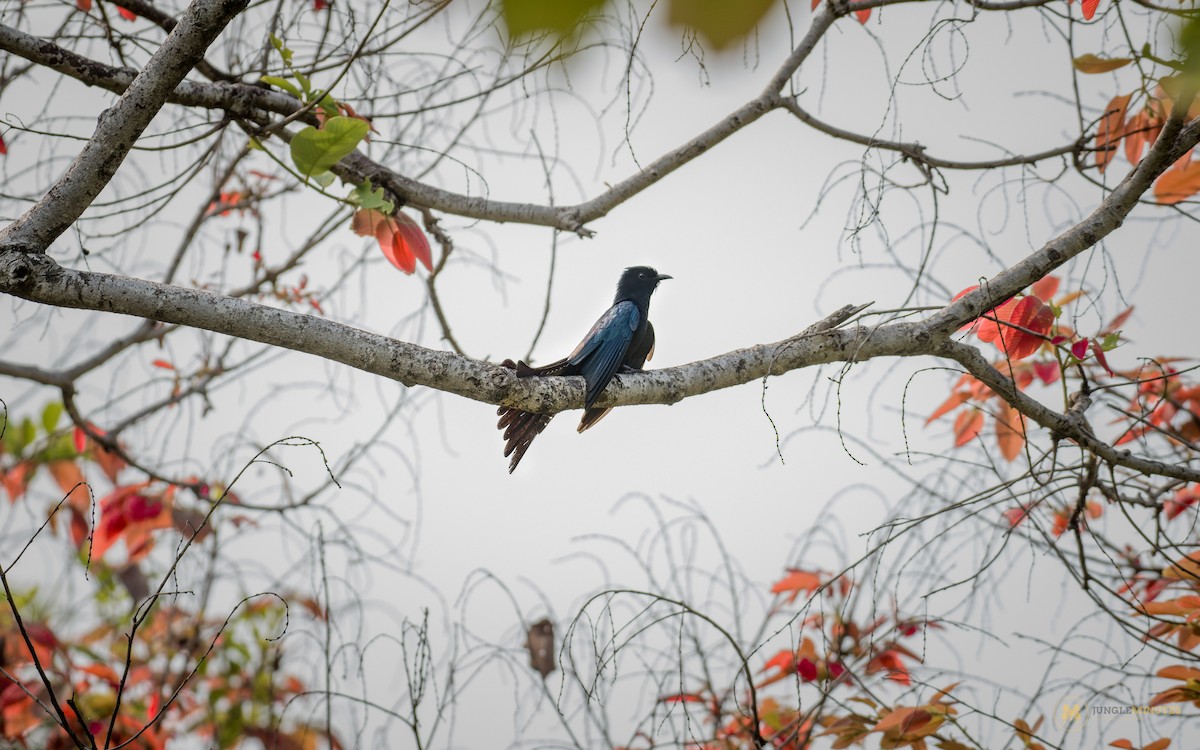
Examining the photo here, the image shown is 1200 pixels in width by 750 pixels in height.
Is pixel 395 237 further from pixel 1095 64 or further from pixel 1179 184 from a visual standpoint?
pixel 1179 184

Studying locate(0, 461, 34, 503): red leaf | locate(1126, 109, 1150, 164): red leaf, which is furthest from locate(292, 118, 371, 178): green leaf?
locate(0, 461, 34, 503): red leaf

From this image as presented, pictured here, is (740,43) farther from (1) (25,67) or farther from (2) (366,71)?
(1) (25,67)

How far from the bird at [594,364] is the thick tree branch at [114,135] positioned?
1.05m

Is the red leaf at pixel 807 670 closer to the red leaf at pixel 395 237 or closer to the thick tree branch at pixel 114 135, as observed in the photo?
the red leaf at pixel 395 237

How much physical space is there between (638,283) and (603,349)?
51.6 inches

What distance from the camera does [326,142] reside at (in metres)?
2.29

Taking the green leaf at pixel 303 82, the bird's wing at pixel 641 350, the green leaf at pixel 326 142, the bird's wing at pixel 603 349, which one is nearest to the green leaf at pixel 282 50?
the green leaf at pixel 303 82

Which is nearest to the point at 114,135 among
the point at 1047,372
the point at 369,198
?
the point at 369,198

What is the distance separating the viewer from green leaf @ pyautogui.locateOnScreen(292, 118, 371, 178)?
227 centimetres

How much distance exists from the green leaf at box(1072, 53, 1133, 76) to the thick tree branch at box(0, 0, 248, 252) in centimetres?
233

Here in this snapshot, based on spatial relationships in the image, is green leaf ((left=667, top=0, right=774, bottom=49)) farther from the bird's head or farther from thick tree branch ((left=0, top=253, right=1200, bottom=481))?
the bird's head

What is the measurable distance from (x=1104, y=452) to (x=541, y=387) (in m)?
1.61

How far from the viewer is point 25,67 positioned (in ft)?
11.0

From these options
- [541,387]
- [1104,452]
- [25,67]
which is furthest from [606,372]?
[25,67]
